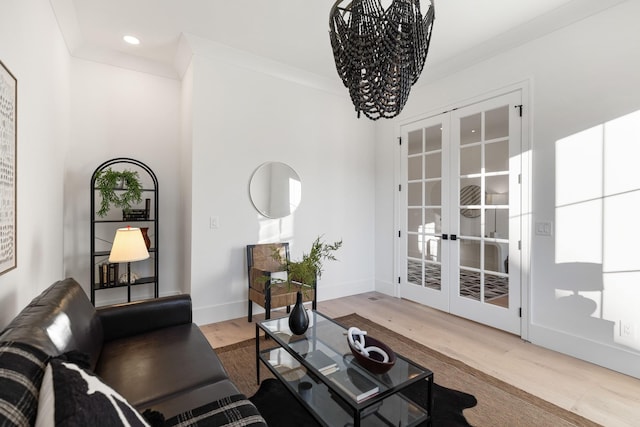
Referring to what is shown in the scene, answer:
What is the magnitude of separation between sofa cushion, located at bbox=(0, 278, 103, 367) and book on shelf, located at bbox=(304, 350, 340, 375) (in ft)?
3.42

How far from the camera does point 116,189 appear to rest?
300 cm

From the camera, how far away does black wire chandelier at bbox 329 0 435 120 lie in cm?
151

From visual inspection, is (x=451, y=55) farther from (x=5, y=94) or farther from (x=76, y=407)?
(x=76, y=407)

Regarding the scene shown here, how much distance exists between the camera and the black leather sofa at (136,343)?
117cm

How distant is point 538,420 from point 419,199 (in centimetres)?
249

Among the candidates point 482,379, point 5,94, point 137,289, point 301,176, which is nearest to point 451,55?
point 301,176

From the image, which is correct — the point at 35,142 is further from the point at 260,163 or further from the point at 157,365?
the point at 260,163

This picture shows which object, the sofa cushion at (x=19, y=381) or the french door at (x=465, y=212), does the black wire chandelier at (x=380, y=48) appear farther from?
the french door at (x=465, y=212)

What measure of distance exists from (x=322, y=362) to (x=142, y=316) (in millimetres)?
1171

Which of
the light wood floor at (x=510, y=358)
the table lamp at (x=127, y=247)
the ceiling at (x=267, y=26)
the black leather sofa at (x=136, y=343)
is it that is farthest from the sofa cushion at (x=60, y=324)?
the ceiling at (x=267, y=26)

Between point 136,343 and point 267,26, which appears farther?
point 267,26

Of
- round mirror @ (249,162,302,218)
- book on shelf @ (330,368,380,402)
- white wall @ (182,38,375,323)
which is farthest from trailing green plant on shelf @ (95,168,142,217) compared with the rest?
book on shelf @ (330,368,380,402)

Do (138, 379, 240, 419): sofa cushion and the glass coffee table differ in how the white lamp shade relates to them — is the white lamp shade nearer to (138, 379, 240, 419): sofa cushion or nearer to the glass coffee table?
the glass coffee table

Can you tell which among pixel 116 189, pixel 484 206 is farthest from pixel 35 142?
pixel 484 206
